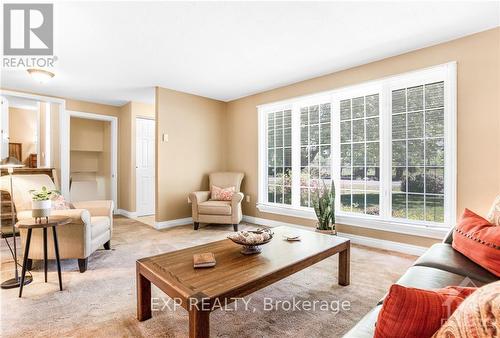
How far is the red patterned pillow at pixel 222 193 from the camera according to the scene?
4.53 meters

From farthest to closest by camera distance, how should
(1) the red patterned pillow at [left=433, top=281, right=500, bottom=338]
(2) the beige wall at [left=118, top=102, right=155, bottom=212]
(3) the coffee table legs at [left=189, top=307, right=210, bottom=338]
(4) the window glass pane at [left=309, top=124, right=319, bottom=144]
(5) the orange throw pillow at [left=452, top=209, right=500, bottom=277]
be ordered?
(2) the beige wall at [left=118, top=102, right=155, bottom=212]
(4) the window glass pane at [left=309, top=124, right=319, bottom=144]
(5) the orange throw pillow at [left=452, top=209, right=500, bottom=277]
(3) the coffee table legs at [left=189, top=307, right=210, bottom=338]
(1) the red patterned pillow at [left=433, top=281, right=500, bottom=338]

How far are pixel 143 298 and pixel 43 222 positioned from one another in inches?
48.8

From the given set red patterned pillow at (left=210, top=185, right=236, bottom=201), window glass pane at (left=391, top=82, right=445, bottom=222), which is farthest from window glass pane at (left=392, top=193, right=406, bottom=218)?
red patterned pillow at (left=210, top=185, right=236, bottom=201)

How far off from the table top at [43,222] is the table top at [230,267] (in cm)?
108

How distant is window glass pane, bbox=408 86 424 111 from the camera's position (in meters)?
2.98

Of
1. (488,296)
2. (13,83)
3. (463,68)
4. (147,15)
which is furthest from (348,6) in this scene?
(13,83)

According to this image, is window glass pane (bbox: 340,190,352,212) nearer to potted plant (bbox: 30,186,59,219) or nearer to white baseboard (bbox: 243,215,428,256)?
white baseboard (bbox: 243,215,428,256)

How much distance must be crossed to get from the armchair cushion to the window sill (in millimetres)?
887

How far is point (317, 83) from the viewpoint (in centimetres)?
389

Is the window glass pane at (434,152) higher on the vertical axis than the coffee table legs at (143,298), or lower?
higher

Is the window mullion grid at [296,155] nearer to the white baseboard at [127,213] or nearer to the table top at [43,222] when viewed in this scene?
the table top at [43,222]

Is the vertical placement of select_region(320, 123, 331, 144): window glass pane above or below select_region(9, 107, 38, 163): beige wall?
below

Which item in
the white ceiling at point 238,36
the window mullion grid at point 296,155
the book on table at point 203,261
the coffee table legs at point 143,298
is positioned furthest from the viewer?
the window mullion grid at point 296,155

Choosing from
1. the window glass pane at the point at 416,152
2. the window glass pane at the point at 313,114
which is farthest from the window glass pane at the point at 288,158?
the window glass pane at the point at 416,152
